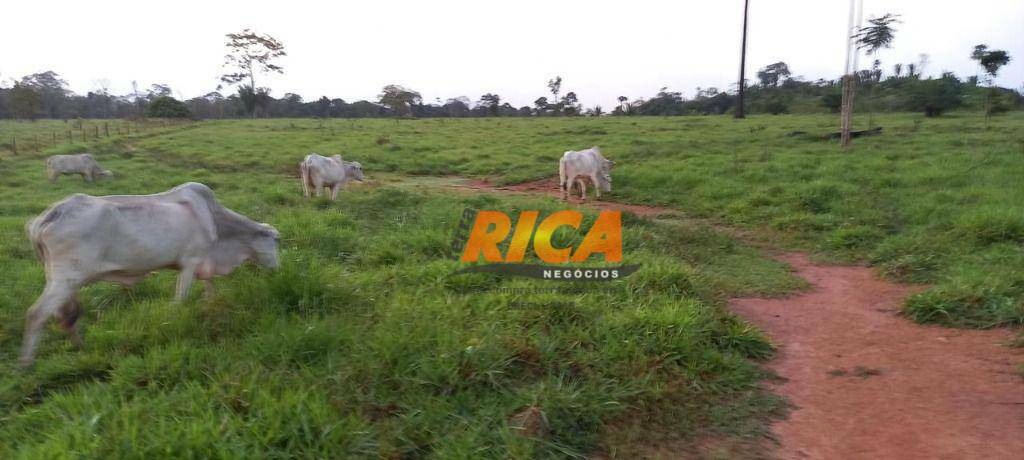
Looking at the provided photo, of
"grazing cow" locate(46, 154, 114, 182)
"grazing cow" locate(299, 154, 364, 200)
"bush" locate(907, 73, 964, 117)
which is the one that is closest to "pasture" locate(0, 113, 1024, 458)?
"grazing cow" locate(299, 154, 364, 200)

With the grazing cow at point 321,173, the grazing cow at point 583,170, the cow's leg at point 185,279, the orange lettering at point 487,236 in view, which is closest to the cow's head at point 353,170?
the grazing cow at point 321,173

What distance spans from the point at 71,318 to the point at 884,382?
5124 mm

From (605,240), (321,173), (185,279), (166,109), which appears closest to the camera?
(185,279)

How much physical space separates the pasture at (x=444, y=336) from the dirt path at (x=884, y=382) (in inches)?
9.0

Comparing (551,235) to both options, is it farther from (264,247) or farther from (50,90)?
(50,90)

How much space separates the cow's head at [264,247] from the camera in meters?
5.27

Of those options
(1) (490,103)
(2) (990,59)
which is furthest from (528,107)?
(2) (990,59)

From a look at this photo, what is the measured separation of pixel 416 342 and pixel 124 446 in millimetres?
1527

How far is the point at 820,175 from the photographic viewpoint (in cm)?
1109

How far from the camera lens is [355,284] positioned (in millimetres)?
5164

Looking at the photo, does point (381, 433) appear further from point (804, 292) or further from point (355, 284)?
point (804, 292)

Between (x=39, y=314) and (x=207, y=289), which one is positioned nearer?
(x=39, y=314)

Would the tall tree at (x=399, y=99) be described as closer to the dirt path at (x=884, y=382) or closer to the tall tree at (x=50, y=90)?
the tall tree at (x=50, y=90)

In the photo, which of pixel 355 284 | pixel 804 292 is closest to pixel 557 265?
pixel 355 284
